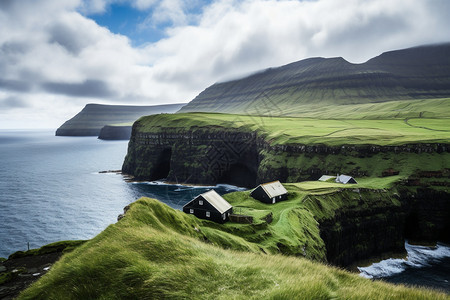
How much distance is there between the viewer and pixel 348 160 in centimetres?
8862

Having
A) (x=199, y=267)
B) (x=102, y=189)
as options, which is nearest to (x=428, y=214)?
(x=199, y=267)

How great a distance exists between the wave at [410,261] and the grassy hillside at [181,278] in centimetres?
5310

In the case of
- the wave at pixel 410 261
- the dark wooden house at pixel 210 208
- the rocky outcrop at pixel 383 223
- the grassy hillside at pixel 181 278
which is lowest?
the wave at pixel 410 261

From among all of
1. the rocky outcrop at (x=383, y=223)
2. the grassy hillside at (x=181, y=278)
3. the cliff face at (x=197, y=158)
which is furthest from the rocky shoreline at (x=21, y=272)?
the cliff face at (x=197, y=158)

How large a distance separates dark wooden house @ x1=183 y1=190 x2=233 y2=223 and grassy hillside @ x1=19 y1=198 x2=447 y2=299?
2738 centimetres

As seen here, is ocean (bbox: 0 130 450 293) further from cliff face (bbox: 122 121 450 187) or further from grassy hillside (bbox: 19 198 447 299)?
grassy hillside (bbox: 19 198 447 299)

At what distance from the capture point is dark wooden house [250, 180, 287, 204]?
57.2 m

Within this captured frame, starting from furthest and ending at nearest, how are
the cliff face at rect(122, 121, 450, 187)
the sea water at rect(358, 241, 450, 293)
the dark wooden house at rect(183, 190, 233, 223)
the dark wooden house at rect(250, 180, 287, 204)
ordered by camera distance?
the cliff face at rect(122, 121, 450, 187) < the dark wooden house at rect(250, 180, 287, 204) < the sea water at rect(358, 241, 450, 293) < the dark wooden house at rect(183, 190, 233, 223)

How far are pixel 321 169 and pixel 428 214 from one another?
1232 inches

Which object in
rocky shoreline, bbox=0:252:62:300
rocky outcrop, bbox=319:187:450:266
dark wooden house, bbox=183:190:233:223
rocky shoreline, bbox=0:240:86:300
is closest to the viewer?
rocky shoreline, bbox=0:252:62:300

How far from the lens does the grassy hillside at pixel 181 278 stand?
9164 millimetres

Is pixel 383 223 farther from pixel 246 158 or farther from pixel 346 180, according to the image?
pixel 246 158

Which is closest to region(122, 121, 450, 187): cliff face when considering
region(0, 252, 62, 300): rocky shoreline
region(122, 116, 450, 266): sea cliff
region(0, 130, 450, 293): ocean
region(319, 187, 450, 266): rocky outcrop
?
region(122, 116, 450, 266): sea cliff

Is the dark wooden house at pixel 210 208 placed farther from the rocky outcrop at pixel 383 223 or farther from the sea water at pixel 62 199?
the sea water at pixel 62 199
